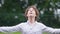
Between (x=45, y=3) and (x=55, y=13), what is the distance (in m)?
0.82

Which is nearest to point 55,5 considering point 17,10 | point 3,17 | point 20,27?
point 17,10

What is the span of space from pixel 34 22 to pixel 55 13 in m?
9.86

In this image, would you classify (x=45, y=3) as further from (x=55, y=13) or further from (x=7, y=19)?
(x=7, y=19)

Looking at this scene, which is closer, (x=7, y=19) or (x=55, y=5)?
(x=7, y=19)

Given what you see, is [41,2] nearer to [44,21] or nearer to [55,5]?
[55,5]

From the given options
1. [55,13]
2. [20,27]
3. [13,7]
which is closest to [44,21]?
[55,13]

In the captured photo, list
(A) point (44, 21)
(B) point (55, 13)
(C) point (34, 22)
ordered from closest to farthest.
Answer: (C) point (34, 22) < (A) point (44, 21) < (B) point (55, 13)

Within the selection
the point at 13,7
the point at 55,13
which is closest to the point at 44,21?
the point at 55,13

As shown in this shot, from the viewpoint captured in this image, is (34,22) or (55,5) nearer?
(34,22)

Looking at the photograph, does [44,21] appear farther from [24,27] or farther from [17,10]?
[24,27]

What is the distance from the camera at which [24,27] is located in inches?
181

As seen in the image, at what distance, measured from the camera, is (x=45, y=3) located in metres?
14.8

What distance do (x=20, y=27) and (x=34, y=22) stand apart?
0.25m

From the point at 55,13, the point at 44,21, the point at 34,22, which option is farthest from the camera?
the point at 55,13
